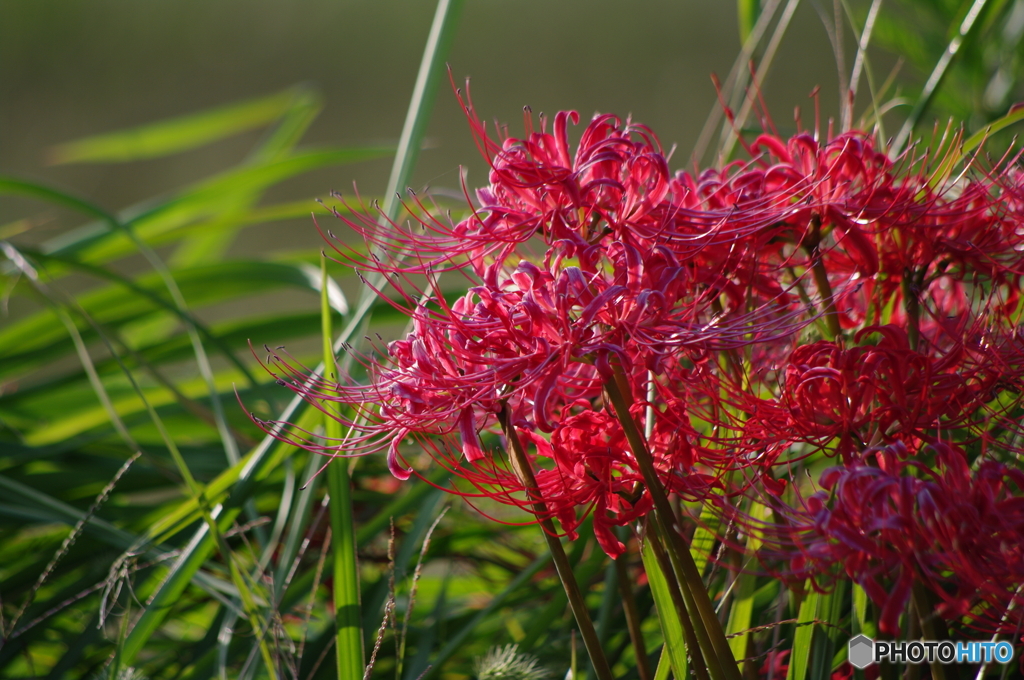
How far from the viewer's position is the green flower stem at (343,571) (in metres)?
0.35

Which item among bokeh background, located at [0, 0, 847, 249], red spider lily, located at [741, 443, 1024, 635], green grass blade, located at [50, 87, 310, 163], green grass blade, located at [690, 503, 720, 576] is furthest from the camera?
bokeh background, located at [0, 0, 847, 249]

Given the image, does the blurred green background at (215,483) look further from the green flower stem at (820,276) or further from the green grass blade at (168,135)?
the green flower stem at (820,276)

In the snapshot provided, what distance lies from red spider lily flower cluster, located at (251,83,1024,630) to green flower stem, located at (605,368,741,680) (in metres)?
0.01

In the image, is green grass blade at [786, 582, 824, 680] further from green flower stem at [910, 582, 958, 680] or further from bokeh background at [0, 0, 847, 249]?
bokeh background at [0, 0, 847, 249]

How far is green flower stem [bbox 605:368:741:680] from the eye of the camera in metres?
0.27

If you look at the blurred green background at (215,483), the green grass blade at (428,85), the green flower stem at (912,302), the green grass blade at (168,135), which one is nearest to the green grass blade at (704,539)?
the blurred green background at (215,483)

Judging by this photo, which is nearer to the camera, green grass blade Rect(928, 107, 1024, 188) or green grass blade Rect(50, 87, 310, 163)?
green grass blade Rect(928, 107, 1024, 188)

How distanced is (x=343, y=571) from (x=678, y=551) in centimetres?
17

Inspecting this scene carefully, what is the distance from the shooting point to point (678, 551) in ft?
0.93

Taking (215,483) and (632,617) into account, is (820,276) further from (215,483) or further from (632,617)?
(215,483)

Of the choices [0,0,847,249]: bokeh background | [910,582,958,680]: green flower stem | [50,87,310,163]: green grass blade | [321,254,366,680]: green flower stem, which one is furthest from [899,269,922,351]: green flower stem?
[0,0,847,249]: bokeh background

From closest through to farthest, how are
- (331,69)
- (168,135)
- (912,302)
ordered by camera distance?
(912,302)
(168,135)
(331,69)

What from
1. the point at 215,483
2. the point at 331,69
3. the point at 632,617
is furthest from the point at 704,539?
the point at 331,69

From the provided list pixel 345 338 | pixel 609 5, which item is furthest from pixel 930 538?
pixel 609 5
